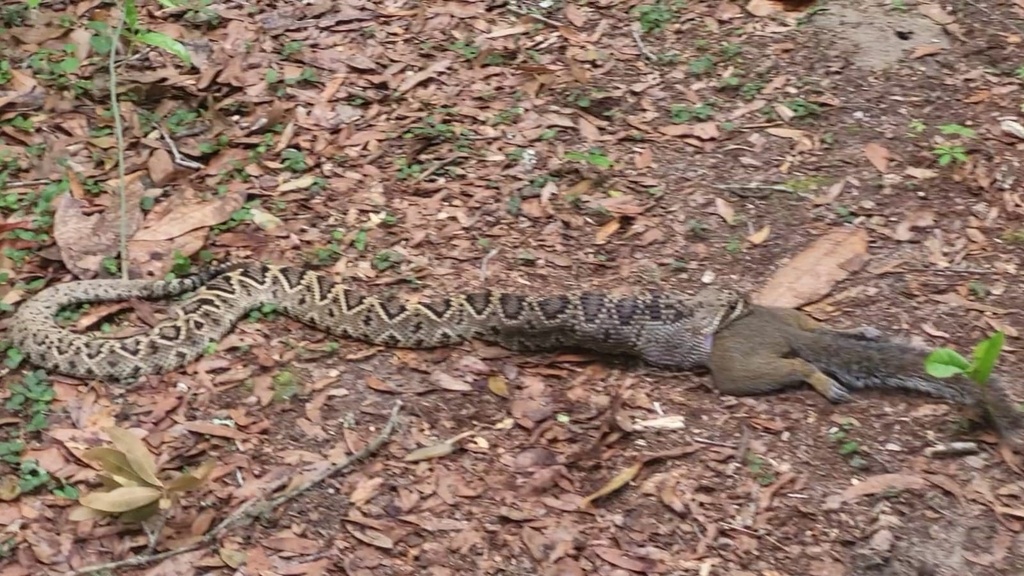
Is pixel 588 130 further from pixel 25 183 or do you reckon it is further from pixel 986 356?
pixel 25 183

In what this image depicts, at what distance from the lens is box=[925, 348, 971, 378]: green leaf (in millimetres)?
4648

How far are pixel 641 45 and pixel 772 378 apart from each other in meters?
3.77

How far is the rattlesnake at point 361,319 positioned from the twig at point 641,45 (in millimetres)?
2658

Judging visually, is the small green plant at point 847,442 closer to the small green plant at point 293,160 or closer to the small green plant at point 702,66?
the small green plant at point 702,66

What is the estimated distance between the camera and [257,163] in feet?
24.1

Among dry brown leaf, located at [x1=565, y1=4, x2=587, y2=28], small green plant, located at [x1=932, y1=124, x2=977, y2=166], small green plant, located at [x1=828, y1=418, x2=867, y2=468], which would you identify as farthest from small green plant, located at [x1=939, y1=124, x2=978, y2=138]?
dry brown leaf, located at [x1=565, y1=4, x2=587, y2=28]

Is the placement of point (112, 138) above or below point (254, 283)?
above

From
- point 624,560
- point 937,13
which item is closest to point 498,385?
point 624,560

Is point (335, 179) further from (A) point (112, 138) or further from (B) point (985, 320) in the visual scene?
(B) point (985, 320)

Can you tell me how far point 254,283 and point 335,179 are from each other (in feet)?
4.03

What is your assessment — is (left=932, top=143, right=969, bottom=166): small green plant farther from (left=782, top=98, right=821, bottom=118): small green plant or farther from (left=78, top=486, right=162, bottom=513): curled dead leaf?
(left=78, top=486, right=162, bottom=513): curled dead leaf

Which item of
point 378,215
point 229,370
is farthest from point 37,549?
point 378,215

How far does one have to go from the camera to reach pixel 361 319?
20.0 ft

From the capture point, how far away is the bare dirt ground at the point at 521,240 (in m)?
4.79
